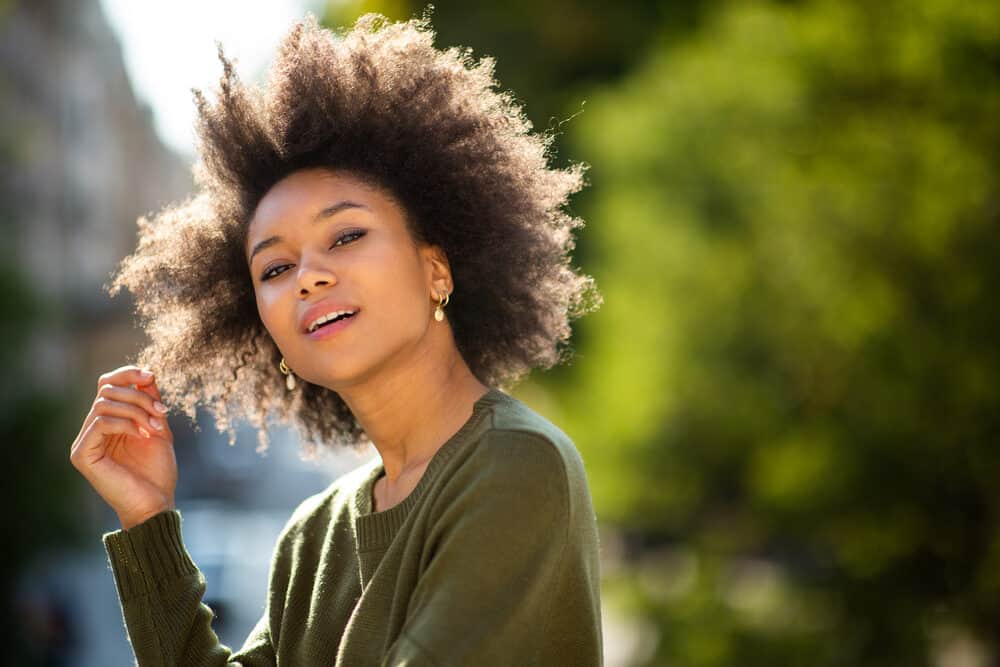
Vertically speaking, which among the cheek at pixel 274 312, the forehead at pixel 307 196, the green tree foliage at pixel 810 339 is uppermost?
the green tree foliage at pixel 810 339

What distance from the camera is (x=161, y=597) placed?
7.47ft

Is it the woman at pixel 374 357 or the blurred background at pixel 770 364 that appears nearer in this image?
the woman at pixel 374 357

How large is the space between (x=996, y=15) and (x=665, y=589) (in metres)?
4.77

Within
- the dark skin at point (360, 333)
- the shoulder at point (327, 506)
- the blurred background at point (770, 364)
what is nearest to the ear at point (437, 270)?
the dark skin at point (360, 333)

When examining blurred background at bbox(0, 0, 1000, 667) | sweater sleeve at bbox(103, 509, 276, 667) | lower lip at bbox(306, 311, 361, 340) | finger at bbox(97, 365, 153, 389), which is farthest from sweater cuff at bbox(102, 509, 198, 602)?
blurred background at bbox(0, 0, 1000, 667)

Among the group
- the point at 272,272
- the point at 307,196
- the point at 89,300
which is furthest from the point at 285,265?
the point at 89,300

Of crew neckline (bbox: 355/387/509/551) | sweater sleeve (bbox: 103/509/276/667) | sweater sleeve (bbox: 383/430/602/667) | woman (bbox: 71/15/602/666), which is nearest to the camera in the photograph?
sweater sleeve (bbox: 383/430/602/667)

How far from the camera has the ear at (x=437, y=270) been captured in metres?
2.39

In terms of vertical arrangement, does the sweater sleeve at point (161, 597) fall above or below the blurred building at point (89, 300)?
below

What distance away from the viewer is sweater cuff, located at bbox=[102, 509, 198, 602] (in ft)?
7.44

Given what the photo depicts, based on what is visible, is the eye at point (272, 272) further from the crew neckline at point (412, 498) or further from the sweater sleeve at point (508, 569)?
the sweater sleeve at point (508, 569)

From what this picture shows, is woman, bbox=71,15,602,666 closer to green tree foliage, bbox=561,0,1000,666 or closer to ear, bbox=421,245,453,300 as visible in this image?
ear, bbox=421,245,453,300

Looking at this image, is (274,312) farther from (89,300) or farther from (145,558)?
(89,300)

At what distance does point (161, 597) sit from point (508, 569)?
32.8 inches
